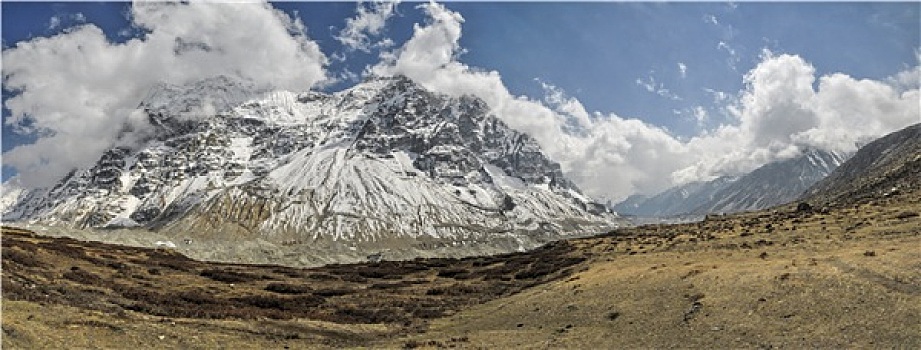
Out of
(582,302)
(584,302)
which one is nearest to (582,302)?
(582,302)

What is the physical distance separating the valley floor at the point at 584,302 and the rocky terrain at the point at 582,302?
4.2 inches

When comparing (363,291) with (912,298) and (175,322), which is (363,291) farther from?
(912,298)

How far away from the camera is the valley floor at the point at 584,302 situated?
25.0 metres

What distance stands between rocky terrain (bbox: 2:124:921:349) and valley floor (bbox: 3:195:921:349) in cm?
11

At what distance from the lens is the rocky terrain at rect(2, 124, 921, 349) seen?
2505 centimetres

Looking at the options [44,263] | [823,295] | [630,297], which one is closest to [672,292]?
[630,297]

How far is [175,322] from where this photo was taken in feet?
95.8

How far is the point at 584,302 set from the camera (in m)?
34.8

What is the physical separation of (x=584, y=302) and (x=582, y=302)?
0.44ft

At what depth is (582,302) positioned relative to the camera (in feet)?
114

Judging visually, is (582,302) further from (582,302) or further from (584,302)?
(584,302)

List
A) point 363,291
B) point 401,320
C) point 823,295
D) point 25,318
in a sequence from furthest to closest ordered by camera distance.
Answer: point 363,291 → point 401,320 → point 823,295 → point 25,318

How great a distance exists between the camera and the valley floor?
82.0 ft

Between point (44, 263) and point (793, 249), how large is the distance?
172 feet
